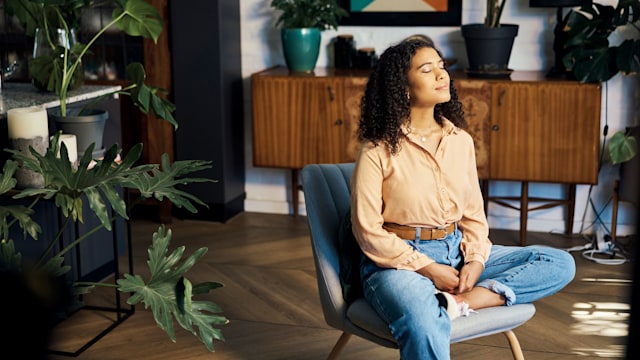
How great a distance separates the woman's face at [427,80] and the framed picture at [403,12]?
2.09m

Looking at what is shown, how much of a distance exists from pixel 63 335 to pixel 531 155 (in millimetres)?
2314

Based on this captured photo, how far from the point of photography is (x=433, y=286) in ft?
7.14

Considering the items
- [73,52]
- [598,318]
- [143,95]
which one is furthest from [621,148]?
[73,52]

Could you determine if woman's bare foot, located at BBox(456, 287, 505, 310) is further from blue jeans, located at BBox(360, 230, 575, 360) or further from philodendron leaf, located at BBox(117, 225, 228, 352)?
philodendron leaf, located at BBox(117, 225, 228, 352)

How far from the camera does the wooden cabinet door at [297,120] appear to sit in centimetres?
426

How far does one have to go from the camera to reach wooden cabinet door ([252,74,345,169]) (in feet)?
14.0

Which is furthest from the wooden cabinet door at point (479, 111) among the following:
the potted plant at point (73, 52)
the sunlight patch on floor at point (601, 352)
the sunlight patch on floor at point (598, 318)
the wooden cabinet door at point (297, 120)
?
the potted plant at point (73, 52)

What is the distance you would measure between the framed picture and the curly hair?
2.04 metres

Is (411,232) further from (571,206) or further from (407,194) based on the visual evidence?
(571,206)

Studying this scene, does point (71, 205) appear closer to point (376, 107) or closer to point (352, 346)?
point (376, 107)

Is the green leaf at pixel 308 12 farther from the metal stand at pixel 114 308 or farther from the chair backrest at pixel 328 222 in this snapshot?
the chair backrest at pixel 328 222

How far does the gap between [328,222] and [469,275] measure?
16.8 inches

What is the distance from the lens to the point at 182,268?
83.0 inches

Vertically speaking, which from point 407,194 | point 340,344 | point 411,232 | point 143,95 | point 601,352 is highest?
point 143,95
